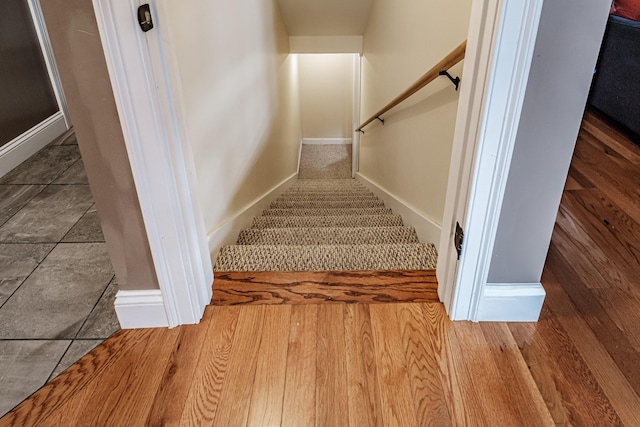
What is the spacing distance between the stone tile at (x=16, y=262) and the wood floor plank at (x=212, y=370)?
0.82 meters

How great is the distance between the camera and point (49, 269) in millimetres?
1800

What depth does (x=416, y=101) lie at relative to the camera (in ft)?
7.57

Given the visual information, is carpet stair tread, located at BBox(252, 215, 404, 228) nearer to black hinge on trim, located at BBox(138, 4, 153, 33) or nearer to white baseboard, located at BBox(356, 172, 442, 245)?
white baseboard, located at BBox(356, 172, 442, 245)

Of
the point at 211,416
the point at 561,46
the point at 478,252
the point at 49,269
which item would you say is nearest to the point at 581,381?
the point at 478,252

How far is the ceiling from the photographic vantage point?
4.12 metres

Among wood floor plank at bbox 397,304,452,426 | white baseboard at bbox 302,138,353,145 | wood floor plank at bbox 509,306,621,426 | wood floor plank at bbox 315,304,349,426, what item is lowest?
white baseboard at bbox 302,138,353,145

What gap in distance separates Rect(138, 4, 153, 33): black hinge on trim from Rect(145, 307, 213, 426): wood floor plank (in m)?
0.91

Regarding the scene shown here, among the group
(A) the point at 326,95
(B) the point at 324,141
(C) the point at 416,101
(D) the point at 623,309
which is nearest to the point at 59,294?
(C) the point at 416,101

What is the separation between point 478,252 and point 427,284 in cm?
32

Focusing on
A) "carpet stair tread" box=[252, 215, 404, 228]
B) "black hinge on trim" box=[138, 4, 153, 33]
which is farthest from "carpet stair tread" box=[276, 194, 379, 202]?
"black hinge on trim" box=[138, 4, 153, 33]

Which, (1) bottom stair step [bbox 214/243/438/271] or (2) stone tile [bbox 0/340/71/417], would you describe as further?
(1) bottom stair step [bbox 214/243/438/271]

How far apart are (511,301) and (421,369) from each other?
1.29 ft

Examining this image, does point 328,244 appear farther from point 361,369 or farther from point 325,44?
point 325,44

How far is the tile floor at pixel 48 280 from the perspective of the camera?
4.58 feet
